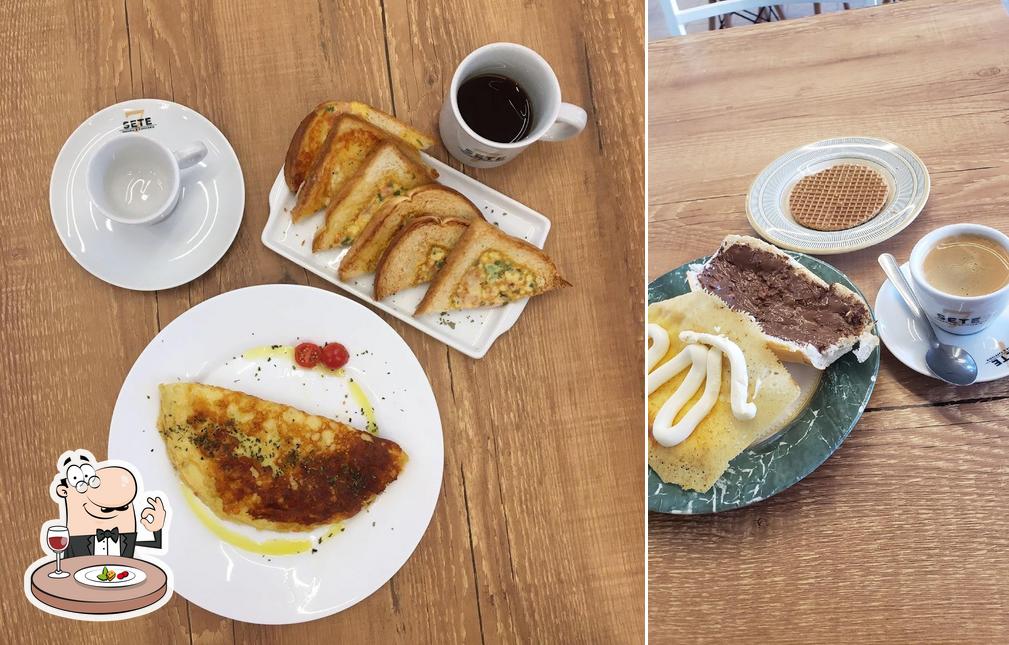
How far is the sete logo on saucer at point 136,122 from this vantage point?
908 mm

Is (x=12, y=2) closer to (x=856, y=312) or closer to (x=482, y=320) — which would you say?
(x=482, y=320)

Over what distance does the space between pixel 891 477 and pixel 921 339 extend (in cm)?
20

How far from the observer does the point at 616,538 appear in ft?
2.92

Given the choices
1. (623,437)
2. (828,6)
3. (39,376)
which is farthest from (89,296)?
(828,6)

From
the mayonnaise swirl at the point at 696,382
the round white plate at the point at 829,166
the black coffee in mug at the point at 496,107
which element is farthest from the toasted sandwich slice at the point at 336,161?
the round white plate at the point at 829,166

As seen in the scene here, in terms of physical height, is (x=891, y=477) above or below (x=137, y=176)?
below

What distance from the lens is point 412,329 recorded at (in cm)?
91

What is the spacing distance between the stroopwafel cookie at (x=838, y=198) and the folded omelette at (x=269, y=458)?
720 millimetres

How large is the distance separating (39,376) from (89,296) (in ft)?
0.36

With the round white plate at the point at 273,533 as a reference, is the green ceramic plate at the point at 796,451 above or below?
below

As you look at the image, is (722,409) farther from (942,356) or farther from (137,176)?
(137,176)

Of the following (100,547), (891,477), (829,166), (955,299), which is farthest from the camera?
(829,166)

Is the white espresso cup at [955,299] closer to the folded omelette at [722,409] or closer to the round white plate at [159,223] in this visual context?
the folded omelette at [722,409]

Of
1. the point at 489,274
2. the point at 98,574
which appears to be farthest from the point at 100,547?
the point at 489,274
